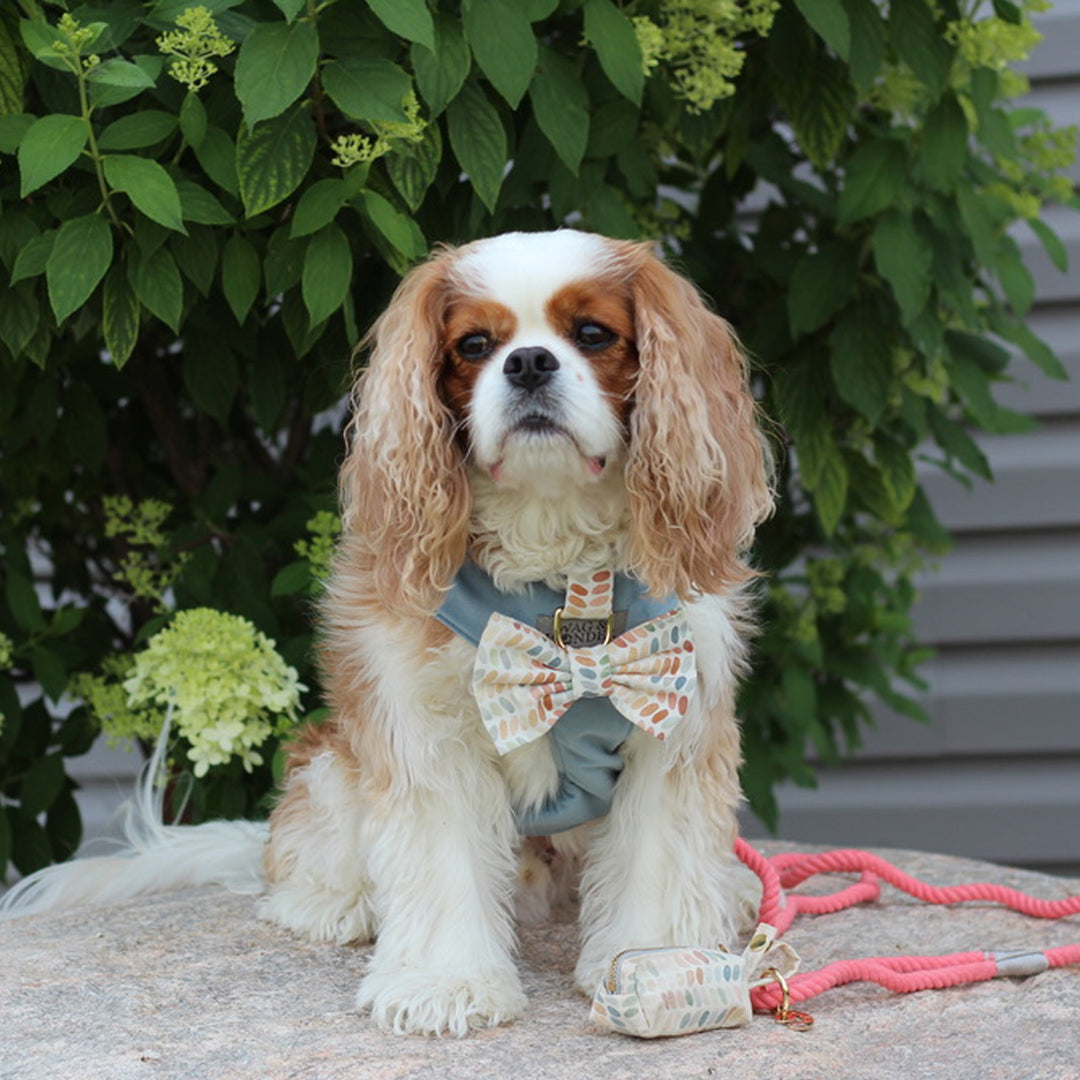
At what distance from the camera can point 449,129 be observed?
2.75 metres

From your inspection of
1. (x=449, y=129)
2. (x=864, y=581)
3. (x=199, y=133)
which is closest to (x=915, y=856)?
(x=864, y=581)

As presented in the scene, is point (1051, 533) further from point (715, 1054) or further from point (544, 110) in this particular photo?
point (715, 1054)

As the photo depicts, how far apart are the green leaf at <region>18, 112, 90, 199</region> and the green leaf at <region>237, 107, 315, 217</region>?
0.26m

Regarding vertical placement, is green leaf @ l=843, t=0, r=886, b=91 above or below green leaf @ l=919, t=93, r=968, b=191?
above

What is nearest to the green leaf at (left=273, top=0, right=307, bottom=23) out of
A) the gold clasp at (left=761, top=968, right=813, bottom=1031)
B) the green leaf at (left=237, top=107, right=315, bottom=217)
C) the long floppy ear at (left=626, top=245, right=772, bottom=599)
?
the green leaf at (left=237, top=107, right=315, bottom=217)

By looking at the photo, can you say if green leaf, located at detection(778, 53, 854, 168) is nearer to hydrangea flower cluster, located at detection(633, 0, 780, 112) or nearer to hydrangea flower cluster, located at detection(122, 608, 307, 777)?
hydrangea flower cluster, located at detection(633, 0, 780, 112)

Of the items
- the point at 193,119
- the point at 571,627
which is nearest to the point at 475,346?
the point at 571,627

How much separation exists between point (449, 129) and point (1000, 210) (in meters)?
1.36

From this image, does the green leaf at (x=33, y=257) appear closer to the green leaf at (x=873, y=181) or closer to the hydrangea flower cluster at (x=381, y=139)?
the hydrangea flower cluster at (x=381, y=139)

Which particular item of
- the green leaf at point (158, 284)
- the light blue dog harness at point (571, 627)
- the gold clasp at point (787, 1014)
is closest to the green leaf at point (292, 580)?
the green leaf at point (158, 284)

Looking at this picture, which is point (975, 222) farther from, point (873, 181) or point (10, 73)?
point (10, 73)

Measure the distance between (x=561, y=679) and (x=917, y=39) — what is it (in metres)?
1.47

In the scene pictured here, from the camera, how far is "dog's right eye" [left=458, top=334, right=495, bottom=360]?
2375 millimetres

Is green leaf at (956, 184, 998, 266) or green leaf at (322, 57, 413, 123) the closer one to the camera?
green leaf at (322, 57, 413, 123)
